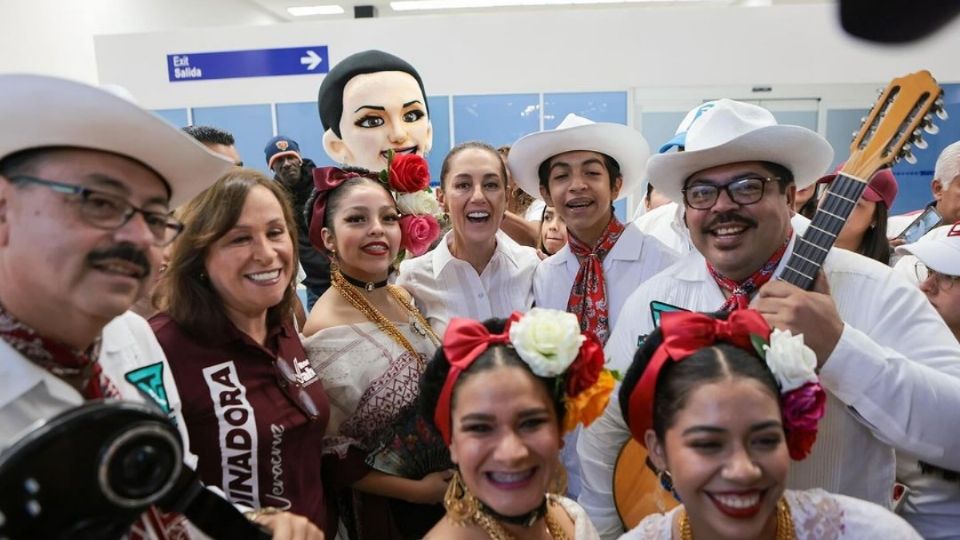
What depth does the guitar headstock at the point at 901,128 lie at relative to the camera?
5.41 feet

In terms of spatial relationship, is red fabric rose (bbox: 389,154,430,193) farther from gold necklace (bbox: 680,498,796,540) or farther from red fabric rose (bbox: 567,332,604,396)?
gold necklace (bbox: 680,498,796,540)

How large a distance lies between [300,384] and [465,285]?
943 millimetres

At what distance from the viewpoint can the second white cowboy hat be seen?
2.54m

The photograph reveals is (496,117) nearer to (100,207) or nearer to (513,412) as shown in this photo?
(513,412)

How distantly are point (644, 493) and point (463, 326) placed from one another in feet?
2.72

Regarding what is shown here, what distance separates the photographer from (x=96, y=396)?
44.4 inches

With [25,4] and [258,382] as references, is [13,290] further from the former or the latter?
[25,4]

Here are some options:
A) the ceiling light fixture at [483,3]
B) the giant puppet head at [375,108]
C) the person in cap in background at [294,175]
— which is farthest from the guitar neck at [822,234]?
the ceiling light fixture at [483,3]

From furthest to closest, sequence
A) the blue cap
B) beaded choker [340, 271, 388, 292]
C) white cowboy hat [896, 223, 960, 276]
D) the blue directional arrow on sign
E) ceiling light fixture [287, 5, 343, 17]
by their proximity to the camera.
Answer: ceiling light fixture [287, 5, 343, 17], the blue directional arrow on sign, the blue cap, beaded choker [340, 271, 388, 292], white cowboy hat [896, 223, 960, 276]

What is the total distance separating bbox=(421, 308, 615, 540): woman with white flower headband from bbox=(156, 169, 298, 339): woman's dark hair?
738 mm

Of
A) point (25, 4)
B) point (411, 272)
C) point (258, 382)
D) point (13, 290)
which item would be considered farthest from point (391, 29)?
point (13, 290)

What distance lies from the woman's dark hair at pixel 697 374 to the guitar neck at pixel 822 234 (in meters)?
0.41

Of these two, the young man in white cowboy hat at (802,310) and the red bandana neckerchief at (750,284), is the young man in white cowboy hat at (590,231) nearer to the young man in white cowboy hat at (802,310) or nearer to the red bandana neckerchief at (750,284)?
the young man in white cowboy hat at (802,310)

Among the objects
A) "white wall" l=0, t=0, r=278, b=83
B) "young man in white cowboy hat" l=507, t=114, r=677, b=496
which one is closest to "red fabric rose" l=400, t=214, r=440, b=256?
"young man in white cowboy hat" l=507, t=114, r=677, b=496
